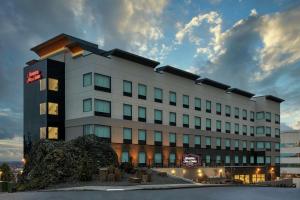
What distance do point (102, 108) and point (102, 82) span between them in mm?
3744

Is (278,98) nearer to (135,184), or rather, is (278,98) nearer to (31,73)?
(31,73)

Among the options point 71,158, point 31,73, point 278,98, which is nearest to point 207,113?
point 278,98

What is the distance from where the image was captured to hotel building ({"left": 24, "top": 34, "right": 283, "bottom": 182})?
57.5m

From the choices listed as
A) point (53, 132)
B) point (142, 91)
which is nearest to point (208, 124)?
point (142, 91)

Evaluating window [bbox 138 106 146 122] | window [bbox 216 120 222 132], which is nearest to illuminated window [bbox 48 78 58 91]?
window [bbox 138 106 146 122]

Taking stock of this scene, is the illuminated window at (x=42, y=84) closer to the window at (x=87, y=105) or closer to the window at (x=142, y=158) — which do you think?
the window at (x=87, y=105)

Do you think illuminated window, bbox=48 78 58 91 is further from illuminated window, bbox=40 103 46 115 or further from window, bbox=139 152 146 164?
window, bbox=139 152 146 164

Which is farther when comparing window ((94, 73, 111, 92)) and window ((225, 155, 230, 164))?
window ((225, 155, 230, 164))

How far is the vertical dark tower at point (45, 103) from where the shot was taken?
57906 mm

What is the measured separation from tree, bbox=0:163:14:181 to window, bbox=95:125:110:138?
1348 centimetres

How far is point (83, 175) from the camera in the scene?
40719 millimetres

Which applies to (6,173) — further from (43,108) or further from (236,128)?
(236,128)

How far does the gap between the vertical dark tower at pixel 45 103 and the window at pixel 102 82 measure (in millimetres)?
6760

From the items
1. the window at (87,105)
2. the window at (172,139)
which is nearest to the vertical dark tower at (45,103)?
the window at (87,105)
